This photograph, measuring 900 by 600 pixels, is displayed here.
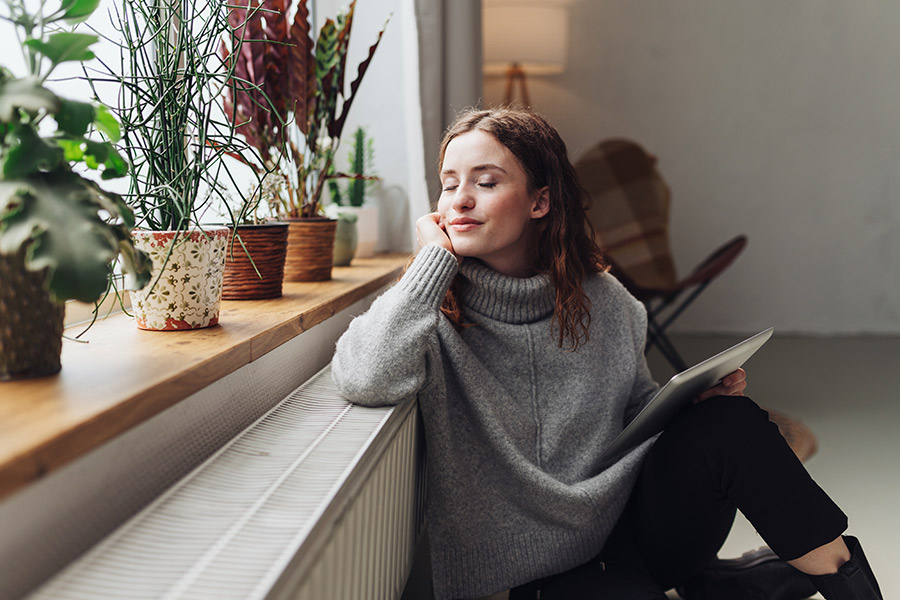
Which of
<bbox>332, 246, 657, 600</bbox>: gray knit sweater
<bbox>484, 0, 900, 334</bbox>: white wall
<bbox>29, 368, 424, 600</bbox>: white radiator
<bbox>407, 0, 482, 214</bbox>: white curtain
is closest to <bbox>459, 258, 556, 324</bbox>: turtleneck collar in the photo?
<bbox>332, 246, 657, 600</bbox>: gray knit sweater

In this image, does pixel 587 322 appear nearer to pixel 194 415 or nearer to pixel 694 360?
pixel 194 415

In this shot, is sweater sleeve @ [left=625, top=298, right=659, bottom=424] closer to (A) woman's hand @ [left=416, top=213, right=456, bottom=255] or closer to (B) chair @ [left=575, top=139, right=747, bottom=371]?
(A) woman's hand @ [left=416, top=213, right=456, bottom=255]

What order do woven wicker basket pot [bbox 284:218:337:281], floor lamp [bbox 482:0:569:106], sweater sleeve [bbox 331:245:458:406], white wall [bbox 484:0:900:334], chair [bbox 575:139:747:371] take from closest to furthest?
sweater sleeve [bbox 331:245:458:406] < woven wicker basket pot [bbox 284:218:337:281] < chair [bbox 575:139:747:371] < floor lamp [bbox 482:0:569:106] < white wall [bbox 484:0:900:334]

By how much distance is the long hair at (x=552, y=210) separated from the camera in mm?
1158

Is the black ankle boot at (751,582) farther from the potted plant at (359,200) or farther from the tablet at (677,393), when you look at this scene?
the potted plant at (359,200)

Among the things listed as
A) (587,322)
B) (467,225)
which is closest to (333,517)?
(467,225)

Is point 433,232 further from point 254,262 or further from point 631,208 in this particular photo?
point 631,208

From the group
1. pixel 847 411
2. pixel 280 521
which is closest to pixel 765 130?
pixel 847 411

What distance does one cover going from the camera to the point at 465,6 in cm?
190

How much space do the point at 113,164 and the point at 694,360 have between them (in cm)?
302

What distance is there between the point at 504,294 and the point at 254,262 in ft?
1.36

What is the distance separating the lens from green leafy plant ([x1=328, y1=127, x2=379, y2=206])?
6.07ft

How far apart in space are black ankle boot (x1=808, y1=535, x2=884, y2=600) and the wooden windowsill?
2.81ft

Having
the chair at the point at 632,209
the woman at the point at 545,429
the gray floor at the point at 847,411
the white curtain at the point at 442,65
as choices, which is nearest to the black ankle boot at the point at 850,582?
the woman at the point at 545,429
